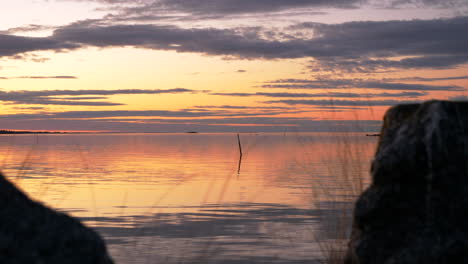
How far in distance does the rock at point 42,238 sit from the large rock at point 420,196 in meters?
2.40

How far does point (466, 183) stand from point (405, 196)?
49cm

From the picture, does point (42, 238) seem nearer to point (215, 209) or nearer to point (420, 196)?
point (420, 196)

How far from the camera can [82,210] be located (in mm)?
14867

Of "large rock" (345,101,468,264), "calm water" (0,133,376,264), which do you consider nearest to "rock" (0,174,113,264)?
Answer: "calm water" (0,133,376,264)

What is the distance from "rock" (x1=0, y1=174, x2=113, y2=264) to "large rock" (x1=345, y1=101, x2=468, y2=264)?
2.40 meters

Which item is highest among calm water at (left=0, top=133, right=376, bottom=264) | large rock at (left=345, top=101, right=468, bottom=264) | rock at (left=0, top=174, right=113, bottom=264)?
rock at (left=0, top=174, right=113, bottom=264)

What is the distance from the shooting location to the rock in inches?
110

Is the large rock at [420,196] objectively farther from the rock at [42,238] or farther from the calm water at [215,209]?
the rock at [42,238]

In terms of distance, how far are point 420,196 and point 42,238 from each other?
120 inches

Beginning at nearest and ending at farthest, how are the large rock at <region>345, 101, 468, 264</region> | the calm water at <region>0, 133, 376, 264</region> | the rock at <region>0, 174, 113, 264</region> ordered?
the rock at <region>0, 174, 113, 264</region> < the large rock at <region>345, 101, 468, 264</region> < the calm water at <region>0, 133, 376, 264</region>

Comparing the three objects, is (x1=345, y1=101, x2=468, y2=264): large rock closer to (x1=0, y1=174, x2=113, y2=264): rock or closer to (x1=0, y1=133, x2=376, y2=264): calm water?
(x1=0, y1=133, x2=376, y2=264): calm water

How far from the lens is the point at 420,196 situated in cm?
439

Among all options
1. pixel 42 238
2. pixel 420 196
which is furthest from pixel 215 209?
pixel 42 238

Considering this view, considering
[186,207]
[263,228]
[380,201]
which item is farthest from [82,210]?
[380,201]
